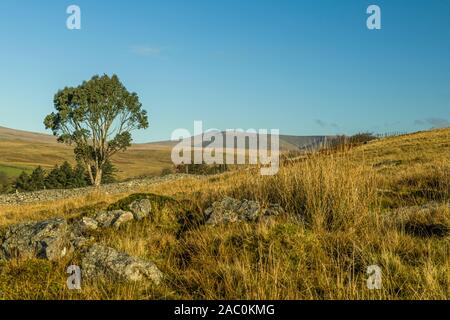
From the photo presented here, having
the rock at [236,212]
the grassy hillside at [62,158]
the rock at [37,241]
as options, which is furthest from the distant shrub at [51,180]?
the grassy hillside at [62,158]

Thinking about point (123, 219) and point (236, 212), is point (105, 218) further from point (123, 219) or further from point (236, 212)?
point (236, 212)

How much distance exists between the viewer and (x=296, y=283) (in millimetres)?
4254

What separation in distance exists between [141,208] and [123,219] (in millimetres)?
472

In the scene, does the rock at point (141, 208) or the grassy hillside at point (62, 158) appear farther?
the grassy hillside at point (62, 158)

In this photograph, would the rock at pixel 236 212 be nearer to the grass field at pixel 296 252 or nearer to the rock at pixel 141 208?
the grass field at pixel 296 252

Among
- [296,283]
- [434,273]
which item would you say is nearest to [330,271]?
[296,283]

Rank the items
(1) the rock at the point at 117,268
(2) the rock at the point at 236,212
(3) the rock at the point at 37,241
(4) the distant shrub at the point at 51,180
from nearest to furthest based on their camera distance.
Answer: (1) the rock at the point at 117,268 → (3) the rock at the point at 37,241 → (2) the rock at the point at 236,212 → (4) the distant shrub at the point at 51,180

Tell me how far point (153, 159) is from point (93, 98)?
111468 mm

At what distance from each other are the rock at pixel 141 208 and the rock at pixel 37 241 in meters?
1.50

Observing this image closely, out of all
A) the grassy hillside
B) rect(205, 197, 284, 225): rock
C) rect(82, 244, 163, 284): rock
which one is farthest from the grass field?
the grassy hillside

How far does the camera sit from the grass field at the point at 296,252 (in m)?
4.11

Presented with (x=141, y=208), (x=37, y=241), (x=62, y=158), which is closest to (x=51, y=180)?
(x=141, y=208)

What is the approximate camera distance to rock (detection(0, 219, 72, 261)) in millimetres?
5531

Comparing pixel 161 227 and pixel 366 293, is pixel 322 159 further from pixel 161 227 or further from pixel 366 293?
pixel 366 293
